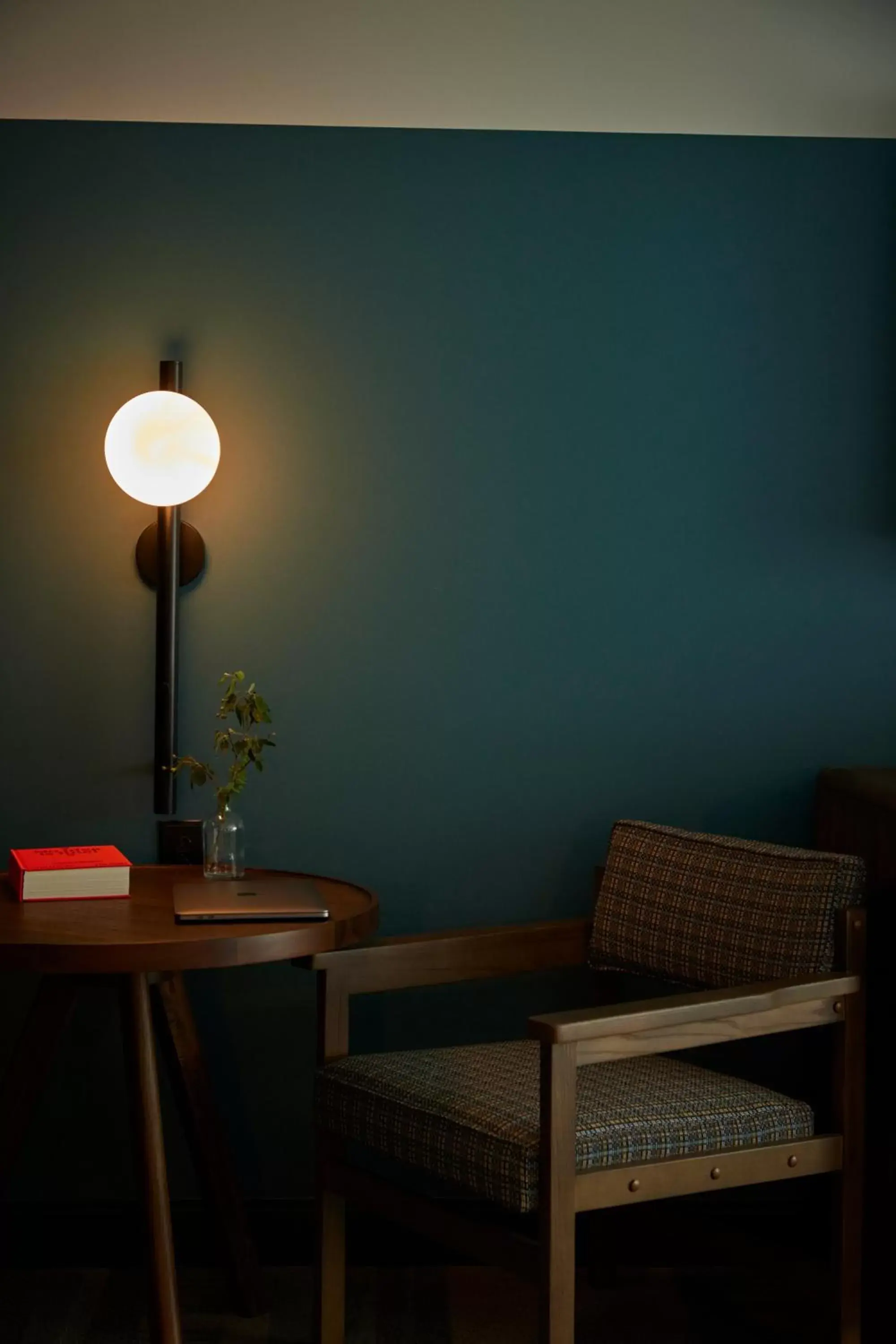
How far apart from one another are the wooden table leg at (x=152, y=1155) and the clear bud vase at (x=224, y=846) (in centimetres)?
35

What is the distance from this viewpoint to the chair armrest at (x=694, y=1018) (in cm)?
178

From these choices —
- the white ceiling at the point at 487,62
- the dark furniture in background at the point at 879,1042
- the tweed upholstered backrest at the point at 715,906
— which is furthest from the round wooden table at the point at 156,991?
the white ceiling at the point at 487,62

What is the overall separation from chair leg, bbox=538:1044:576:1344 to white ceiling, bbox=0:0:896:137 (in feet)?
5.85

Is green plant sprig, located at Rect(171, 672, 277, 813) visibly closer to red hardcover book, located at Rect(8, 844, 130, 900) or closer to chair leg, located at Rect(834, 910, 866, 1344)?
red hardcover book, located at Rect(8, 844, 130, 900)

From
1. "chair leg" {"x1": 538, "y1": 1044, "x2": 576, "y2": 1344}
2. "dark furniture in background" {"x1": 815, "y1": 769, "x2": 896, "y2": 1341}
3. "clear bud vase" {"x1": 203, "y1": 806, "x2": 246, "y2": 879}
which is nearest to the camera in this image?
"chair leg" {"x1": 538, "y1": 1044, "x2": 576, "y2": 1344}

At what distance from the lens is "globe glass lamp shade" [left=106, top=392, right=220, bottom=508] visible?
2400mm

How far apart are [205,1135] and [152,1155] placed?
0.29 m

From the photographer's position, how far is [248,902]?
6.97 feet

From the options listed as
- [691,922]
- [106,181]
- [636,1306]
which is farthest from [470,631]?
[636,1306]

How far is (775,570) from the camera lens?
8.66 feet

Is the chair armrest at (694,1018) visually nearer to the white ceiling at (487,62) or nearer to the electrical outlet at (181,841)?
the electrical outlet at (181,841)

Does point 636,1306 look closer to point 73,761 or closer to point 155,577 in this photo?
point 73,761

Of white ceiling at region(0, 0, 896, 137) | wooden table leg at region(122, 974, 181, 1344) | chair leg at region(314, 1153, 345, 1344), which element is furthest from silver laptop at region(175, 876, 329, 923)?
white ceiling at region(0, 0, 896, 137)

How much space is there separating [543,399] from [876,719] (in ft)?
2.95
